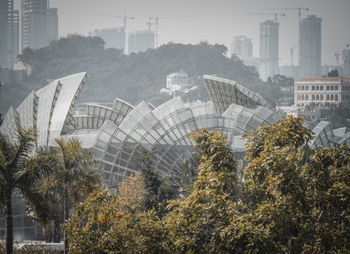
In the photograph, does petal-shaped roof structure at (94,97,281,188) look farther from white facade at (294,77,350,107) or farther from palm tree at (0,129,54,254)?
white facade at (294,77,350,107)

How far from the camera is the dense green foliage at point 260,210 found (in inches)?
581

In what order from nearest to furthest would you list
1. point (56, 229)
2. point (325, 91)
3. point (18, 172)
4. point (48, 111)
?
point (18, 172)
point (56, 229)
point (48, 111)
point (325, 91)

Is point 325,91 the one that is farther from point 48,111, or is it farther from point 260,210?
point 260,210

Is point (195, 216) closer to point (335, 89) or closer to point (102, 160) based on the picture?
point (102, 160)

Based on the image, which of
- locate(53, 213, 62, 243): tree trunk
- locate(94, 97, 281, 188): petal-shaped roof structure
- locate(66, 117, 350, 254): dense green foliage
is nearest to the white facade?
locate(94, 97, 281, 188): petal-shaped roof structure

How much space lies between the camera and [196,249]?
650 inches

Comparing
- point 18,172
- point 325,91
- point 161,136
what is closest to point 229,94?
point 161,136

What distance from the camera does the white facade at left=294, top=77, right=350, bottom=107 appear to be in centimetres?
17200

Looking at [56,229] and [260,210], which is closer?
[260,210]

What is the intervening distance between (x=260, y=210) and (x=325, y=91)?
163075 mm

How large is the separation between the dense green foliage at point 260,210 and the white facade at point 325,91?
155811mm

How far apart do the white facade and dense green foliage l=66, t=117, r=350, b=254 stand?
156 metres

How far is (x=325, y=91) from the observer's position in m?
173

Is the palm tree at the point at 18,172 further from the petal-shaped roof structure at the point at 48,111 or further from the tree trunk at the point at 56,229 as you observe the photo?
the petal-shaped roof structure at the point at 48,111
